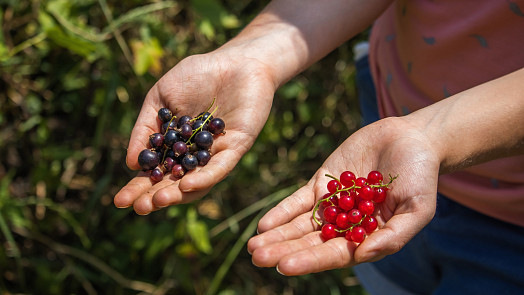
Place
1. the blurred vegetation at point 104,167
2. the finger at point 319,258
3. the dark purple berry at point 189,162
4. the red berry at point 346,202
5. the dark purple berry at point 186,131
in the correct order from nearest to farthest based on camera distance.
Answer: the finger at point 319,258 < the red berry at point 346,202 < the dark purple berry at point 189,162 < the dark purple berry at point 186,131 < the blurred vegetation at point 104,167

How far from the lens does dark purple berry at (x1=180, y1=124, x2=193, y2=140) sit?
174 cm

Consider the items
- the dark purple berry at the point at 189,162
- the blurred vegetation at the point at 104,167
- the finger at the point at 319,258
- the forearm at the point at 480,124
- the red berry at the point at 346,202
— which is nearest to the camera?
the finger at the point at 319,258

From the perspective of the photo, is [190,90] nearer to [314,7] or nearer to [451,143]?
[314,7]

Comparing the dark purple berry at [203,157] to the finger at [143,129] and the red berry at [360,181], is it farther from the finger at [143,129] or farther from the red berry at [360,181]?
the red berry at [360,181]

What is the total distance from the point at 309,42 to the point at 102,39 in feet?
4.26

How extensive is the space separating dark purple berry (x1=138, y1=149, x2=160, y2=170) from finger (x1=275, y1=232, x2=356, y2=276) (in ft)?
2.12

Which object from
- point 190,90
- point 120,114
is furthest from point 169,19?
point 190,90

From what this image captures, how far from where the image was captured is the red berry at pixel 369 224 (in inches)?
56.9

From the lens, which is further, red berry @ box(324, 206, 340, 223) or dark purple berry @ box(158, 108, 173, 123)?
dark purple berry @ box(158, 108, 173, 123)

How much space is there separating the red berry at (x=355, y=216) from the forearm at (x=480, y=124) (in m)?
0.30

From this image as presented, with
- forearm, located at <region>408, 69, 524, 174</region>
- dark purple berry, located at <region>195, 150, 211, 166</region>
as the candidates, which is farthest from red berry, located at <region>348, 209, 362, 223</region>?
dark purple berry, located at <region>195, 150, 211, 166</region>

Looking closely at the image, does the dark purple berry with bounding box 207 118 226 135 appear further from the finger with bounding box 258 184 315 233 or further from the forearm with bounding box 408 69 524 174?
the forearm with bounding box 408 69 524 174

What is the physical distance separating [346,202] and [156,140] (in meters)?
0.75

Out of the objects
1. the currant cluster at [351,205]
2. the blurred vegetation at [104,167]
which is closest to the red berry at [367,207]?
the currant cluster at [351,205]
